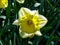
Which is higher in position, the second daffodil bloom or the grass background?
the second daffodil bloom

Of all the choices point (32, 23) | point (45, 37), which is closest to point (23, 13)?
point (32, 23)

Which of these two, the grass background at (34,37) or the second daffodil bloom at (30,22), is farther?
the grass background at (34,37)

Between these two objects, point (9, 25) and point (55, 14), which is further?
point (55, 14)

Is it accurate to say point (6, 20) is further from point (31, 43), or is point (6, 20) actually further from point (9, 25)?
point (31, 43)

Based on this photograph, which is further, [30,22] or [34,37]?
[34,37]

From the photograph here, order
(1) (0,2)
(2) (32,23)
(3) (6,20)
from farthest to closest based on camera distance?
(3) (6,20) < (1) (0,2) < (2) (32,23)

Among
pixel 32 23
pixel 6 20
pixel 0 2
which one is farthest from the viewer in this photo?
pixel 6 20

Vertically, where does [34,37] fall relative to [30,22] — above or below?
below

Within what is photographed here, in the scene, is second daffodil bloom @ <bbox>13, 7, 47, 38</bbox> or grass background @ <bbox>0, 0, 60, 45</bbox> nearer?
second daffodil bloom @ <bbox>13, 7, 47, 38</bbox>

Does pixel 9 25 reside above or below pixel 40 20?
below

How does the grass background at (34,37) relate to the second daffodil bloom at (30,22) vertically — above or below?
below
